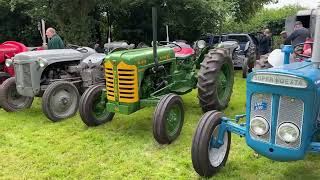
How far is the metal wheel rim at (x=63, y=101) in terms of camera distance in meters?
6.08

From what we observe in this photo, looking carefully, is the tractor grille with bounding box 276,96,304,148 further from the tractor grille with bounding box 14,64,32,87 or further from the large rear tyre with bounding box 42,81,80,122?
the tractor grille with bounding box 14,64,32,87

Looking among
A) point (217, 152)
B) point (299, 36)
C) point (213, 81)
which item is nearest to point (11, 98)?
point (213, 81)

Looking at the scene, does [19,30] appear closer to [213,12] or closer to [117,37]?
[117,37]

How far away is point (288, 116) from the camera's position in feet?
9.97

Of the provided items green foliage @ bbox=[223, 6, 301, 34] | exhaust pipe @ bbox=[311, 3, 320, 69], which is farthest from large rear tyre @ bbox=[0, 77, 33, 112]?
green foliage @ bbox=[223, 6, 301, 34]

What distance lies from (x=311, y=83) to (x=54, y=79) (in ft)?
16.1

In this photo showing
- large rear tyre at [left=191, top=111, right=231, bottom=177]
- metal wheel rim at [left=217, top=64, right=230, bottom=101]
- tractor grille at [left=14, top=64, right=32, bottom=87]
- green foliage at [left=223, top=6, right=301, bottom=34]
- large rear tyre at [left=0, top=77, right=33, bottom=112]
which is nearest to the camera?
large rear tyre at [left=191, top=111, right=231, bottom=177]

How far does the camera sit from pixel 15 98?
23.1 feet

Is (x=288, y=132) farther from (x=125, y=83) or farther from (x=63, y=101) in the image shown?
(x=63, y=101)

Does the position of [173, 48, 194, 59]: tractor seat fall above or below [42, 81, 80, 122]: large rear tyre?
above

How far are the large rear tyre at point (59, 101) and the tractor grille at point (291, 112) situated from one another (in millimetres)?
3978

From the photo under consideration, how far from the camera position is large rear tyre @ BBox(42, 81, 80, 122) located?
5.94 meters

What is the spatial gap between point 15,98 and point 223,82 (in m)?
3.88

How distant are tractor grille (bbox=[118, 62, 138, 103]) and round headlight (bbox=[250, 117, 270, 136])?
2180 millimetres
